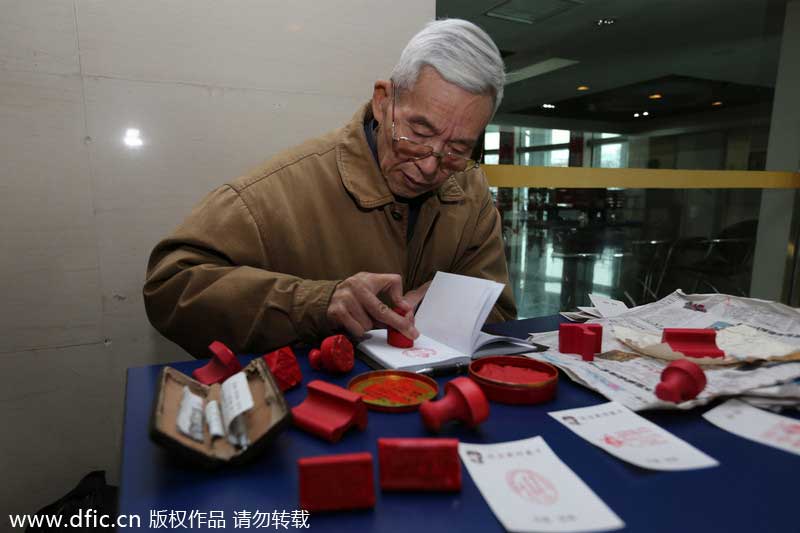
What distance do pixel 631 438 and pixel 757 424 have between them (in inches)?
7.6

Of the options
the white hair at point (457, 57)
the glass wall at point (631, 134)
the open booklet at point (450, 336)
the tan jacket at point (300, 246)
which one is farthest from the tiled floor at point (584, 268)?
the open booklet at point (450, 336)

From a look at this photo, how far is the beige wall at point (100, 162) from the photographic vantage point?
4.16ft

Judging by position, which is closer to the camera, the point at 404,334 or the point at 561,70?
the point at 404,334

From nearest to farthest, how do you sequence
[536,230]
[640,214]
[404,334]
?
[404,334], [536,230], [640,214]

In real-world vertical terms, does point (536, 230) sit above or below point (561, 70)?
below

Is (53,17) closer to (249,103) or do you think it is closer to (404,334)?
(249,103)

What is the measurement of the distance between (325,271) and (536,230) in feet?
4.98

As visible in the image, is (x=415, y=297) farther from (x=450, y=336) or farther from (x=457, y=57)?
(x=457, y=57)

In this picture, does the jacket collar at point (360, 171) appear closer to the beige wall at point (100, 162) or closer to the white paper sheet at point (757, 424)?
the beige wall at point (100, 162)

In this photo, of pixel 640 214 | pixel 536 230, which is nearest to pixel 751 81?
pixel 640 214

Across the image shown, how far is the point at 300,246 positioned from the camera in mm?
1113

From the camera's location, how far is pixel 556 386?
70 centimetres

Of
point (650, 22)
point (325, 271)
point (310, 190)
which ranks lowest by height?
point (325, 271)

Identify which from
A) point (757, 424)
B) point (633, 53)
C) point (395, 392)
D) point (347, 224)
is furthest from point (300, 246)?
point (633, 53)
